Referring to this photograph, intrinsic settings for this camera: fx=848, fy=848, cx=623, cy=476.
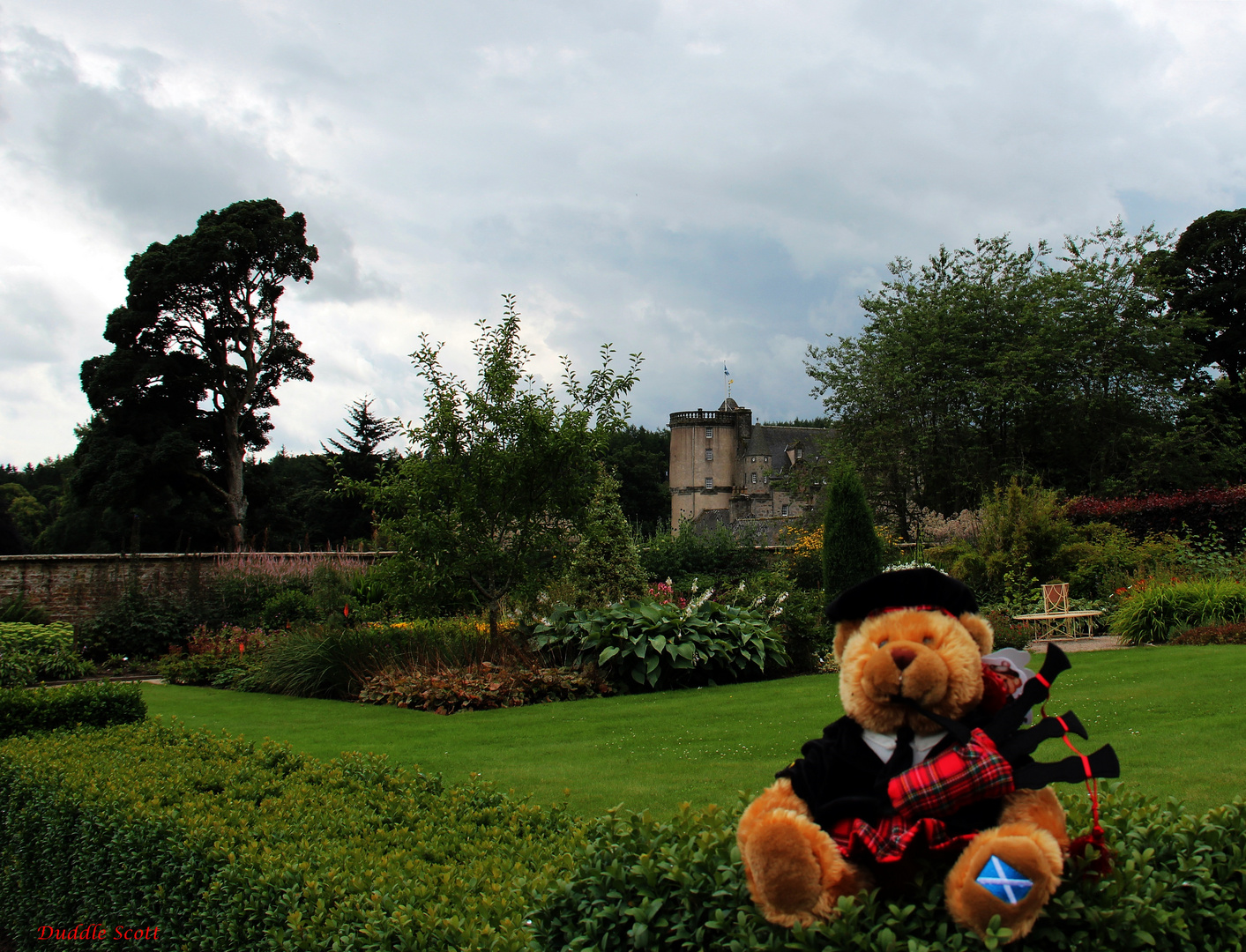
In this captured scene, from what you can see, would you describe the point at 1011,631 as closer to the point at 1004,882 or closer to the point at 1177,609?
the point at 1177,609

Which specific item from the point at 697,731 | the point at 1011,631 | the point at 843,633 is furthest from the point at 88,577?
the point at 843,633

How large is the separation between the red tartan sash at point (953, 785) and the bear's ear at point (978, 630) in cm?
36

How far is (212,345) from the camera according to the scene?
1166 inches

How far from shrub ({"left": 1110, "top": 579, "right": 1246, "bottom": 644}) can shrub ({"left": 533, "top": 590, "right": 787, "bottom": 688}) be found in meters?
5.24

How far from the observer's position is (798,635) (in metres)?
11.5

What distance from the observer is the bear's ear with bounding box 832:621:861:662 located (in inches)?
93.5

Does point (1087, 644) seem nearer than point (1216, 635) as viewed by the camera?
No

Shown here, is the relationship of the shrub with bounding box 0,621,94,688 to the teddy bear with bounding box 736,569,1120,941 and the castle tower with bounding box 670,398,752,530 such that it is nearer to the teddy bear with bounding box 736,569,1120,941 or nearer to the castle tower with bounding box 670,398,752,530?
the teddy bear with bounding box 736,569,1120,941

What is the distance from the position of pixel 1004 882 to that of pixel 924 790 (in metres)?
0.25

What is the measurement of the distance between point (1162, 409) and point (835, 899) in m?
25.1

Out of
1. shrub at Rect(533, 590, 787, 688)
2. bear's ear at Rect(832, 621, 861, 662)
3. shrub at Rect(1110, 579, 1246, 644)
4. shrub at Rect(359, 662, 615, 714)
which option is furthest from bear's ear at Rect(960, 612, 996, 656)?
shrub at Rect(1110, 579, 1246, 644)

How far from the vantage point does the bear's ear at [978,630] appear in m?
2.31

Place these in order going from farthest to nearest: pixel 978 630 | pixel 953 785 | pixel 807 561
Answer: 1. pixel 807 561
2. pixel 978 630
3. pixel 953 785
